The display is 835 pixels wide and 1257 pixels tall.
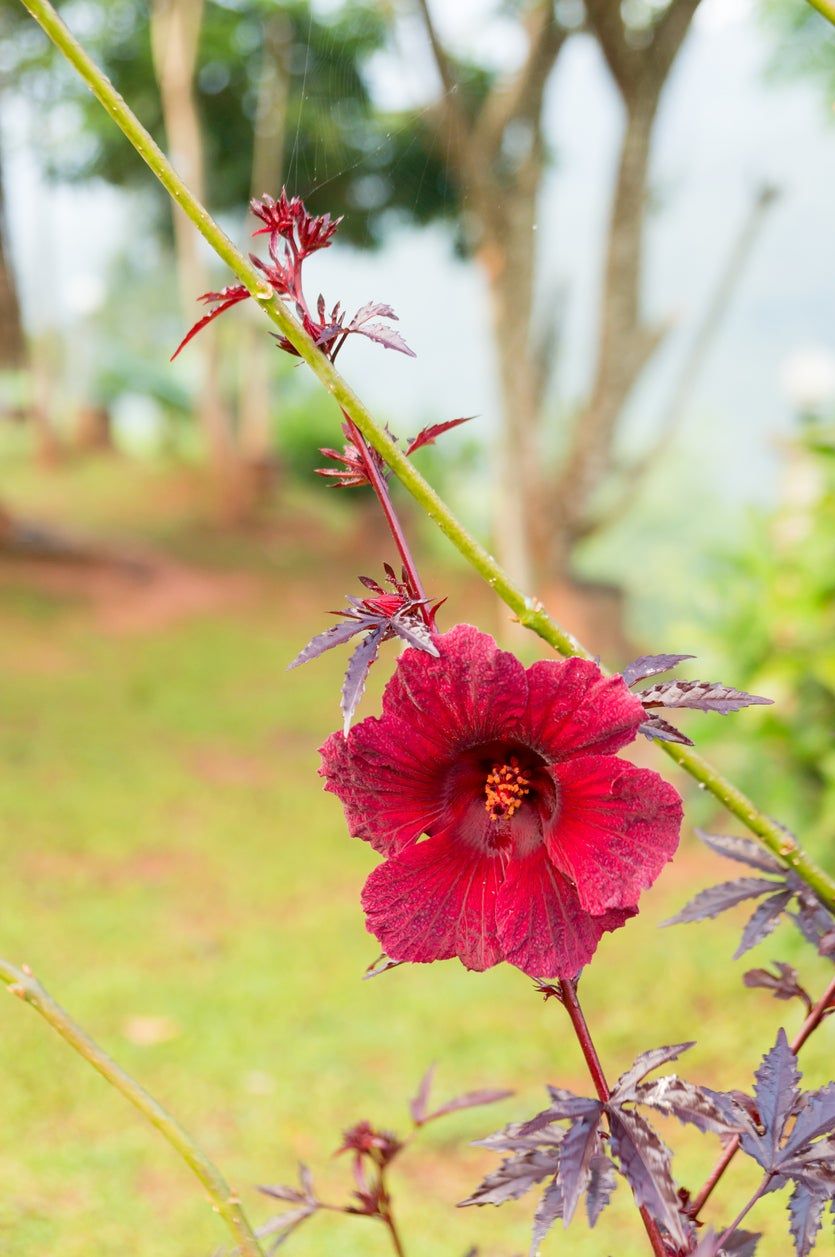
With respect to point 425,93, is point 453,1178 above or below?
below

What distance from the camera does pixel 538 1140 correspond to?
0.46 m

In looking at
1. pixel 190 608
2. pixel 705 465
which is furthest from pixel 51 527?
pixel 705 465

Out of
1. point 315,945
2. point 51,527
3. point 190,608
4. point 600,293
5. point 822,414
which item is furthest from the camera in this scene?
point 51,527

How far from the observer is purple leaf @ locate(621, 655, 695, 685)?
Answer: 405mm

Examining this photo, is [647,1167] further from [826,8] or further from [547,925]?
[826,8]

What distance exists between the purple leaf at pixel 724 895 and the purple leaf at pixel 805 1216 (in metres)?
0.12

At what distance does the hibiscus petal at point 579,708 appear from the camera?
368 mm

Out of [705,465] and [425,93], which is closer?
[425,93]

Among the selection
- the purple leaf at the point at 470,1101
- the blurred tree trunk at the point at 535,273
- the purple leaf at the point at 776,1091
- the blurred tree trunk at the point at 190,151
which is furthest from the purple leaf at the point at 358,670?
the blurred tree trunk at the point at 190,151

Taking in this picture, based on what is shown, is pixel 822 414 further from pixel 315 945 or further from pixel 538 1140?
pixel 538 1140

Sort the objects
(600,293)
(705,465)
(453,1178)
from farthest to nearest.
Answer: (705,465)
(600,293)
(453,1178)

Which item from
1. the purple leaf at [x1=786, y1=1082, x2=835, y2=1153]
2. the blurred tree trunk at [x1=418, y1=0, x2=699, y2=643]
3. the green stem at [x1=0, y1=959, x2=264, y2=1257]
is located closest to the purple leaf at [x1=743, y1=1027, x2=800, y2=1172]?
the purple leaf at [x1=786, y1=1082, x2=835, y2=1153]

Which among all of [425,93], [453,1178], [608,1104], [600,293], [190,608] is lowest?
[608,1104]

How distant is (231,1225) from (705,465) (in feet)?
51.6
